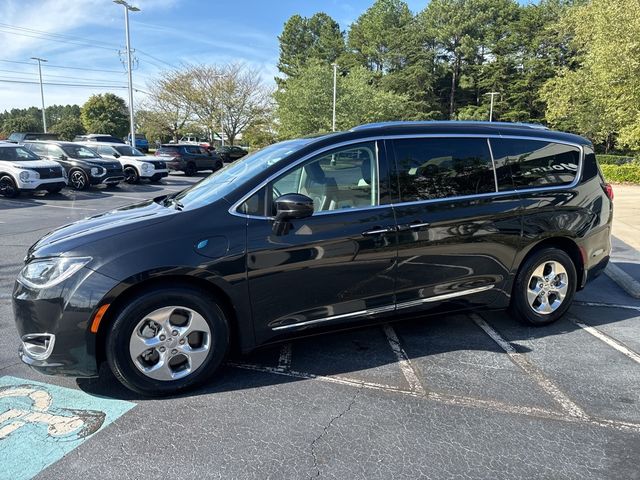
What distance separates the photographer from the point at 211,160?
26219 millimetres

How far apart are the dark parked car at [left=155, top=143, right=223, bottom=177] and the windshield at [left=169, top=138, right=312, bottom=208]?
21505 mm

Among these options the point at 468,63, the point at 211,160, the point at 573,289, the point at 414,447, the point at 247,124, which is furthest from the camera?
the point at 468,63

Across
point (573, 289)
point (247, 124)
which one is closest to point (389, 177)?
point (573, 289)

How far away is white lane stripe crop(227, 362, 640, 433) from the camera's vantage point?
2.89 meters

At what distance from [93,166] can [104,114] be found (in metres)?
52.2

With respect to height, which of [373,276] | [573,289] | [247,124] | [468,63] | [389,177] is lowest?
[573,289]

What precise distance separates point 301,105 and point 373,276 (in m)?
38.4

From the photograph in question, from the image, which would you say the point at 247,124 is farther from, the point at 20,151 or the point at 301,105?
the point at 20,151

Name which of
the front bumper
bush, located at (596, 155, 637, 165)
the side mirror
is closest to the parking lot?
the front bumper

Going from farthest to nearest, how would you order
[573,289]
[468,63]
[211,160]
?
[468,63], [211,160], [573,289]

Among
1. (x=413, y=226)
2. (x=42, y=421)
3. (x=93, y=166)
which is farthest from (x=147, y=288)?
(x=93, y=166)

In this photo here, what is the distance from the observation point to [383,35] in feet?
207

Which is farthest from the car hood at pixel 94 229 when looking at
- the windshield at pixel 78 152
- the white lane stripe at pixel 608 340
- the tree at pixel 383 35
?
the tree at pixel 383 35

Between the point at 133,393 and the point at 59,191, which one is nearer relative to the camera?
the point at 133,393
